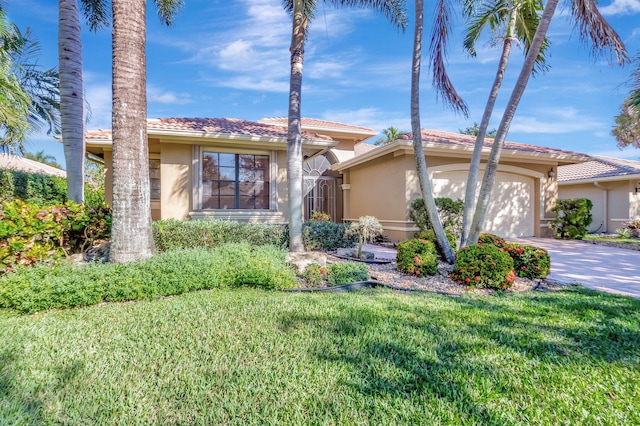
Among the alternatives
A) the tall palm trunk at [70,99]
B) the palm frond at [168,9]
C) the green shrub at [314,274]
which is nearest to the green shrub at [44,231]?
the tall palm trunk at [70,99]

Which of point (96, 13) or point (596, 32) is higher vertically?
point (96, 13)

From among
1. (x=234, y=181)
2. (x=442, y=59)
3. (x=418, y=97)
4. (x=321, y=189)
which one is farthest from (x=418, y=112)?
(x=321, y=189)

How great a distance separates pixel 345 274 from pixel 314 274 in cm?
58

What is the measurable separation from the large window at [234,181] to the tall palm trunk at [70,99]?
316 cm

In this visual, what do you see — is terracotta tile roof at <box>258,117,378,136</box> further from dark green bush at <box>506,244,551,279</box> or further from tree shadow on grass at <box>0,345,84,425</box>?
tree shadow on grass at <box>0,345,84,425</box>

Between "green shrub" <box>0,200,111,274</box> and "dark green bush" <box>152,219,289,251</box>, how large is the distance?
3.84 feet

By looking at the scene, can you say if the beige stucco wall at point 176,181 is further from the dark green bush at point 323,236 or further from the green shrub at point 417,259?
the green shrub at point 417,259

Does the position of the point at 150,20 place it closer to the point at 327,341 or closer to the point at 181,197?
the point at 181,197

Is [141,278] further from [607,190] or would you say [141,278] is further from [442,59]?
[607,190]

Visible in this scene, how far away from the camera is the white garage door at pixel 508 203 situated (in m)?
12.3

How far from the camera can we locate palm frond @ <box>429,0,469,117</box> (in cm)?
703

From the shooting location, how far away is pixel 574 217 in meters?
12.8

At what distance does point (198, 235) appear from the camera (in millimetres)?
7590

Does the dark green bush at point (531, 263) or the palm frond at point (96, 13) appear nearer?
the dark green bush at point (531, 263)
